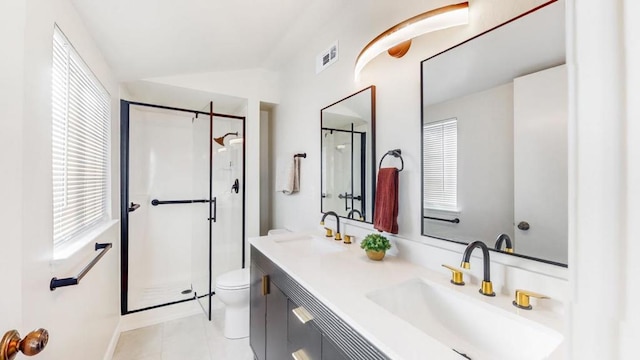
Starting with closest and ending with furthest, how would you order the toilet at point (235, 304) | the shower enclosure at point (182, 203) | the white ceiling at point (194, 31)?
the white ceiling at point (194, 31)
the toilet at point (235, 304)
the shower enclosure at point (182, 203)

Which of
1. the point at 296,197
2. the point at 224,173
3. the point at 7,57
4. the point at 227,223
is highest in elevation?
the point at 7,57

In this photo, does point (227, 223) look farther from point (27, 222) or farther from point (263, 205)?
point (27, 222)

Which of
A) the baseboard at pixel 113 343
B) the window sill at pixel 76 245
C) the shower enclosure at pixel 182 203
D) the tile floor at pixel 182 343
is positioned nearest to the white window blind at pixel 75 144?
the window sill at pixel 76 245

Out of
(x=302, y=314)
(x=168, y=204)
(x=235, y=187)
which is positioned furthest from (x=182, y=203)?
(x=302, y=314)

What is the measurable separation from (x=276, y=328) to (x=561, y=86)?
5.30 feet

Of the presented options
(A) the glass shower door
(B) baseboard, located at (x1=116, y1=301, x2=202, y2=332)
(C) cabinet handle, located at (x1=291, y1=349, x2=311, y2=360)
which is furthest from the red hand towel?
(B) baseboard, located at (x1=116, y1=301, x2=202, y2=332)

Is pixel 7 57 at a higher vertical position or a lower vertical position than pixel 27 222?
higher

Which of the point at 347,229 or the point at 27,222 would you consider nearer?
the point at 27,222

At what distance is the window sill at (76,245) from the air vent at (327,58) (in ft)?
6.29

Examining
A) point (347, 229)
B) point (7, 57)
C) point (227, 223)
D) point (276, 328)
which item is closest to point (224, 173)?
point (227, 223)

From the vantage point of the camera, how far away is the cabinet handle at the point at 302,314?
113cm

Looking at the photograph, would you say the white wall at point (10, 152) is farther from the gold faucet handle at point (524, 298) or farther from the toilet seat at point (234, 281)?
the toilet seat at point (234, 281)

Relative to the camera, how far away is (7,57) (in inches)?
22.1

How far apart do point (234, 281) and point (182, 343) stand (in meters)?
0.60
